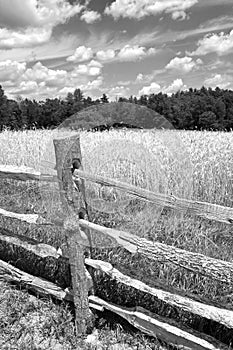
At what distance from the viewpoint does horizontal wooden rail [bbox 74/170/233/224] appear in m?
2.02

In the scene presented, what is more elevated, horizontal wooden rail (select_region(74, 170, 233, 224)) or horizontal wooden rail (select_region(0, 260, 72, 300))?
horizontal wooden rail (select_region(74, 170, 233, 224))

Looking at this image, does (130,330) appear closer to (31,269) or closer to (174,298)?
(174,298)

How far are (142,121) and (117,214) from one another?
1.16 m

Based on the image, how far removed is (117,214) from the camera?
4039mm

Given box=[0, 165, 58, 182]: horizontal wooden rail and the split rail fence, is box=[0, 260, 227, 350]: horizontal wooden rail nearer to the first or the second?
the split rail fence

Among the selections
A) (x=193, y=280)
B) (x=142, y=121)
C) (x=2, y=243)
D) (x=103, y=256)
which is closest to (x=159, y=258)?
(x=193, y=280)

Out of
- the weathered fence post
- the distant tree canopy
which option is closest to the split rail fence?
the weathered fence post

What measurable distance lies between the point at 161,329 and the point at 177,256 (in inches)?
23.4

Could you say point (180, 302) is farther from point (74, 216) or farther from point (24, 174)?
point (24, 174)

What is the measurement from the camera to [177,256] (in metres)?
2.34

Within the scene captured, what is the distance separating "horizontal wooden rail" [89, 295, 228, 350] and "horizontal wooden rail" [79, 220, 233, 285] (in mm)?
480

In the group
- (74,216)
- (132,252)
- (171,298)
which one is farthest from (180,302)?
(74,216)

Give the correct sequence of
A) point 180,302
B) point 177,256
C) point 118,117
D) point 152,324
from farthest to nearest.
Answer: point 118,117
point 152,324
point 180,302
point 177,256

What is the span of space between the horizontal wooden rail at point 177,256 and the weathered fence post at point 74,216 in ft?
0.33
